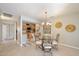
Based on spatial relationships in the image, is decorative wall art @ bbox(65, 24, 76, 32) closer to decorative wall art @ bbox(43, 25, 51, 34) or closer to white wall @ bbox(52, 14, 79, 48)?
white wall @ bbox(52, 14, 79, 48)

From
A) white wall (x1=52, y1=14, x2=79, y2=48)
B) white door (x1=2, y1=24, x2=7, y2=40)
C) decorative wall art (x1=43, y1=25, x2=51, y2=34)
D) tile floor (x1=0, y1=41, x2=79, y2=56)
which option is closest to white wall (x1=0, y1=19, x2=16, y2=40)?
white door (x1=2, y1=24, x2=7, y2=40)

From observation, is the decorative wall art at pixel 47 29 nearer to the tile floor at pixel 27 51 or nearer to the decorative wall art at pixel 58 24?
the decorative wall art at pixel 58 24

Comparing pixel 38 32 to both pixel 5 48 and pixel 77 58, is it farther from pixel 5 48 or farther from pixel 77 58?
pixel 77 58

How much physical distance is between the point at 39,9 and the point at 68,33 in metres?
0.82

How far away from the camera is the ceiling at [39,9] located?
220 centimetres

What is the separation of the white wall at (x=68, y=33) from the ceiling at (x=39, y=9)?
0.11 meters

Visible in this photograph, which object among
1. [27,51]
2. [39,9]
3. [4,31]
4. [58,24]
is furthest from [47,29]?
[4,31]

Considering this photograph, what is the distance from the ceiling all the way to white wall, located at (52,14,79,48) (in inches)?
4.3

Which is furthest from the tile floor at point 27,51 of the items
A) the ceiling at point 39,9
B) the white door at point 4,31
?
the ceiling at point 39,9

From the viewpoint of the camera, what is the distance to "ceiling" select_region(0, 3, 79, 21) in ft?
7.22

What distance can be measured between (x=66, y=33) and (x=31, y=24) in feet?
2.59

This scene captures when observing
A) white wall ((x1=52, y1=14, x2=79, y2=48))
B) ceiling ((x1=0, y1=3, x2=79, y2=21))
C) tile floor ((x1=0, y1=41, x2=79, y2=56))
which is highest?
ceiling ((x1=0, y1=3, x2=79, y2=21))

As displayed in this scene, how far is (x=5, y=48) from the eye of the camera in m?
2.24

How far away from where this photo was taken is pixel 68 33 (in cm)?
230
